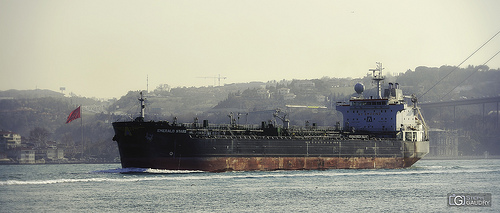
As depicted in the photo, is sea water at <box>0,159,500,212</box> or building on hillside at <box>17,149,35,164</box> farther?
building on hillside at <box>17,149,35,164</box>

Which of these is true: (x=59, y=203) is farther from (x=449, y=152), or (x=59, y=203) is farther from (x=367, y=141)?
(x=449, y=152)

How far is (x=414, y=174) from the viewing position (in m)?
71.2

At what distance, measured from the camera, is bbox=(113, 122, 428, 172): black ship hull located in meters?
64.4

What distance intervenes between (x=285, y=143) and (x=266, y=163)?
286 centimetres

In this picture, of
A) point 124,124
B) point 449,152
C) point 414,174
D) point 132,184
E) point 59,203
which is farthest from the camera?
point 449,152

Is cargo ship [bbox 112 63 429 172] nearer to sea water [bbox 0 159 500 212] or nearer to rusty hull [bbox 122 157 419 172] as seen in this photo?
rusty hull [bbox 122 157 419 172]

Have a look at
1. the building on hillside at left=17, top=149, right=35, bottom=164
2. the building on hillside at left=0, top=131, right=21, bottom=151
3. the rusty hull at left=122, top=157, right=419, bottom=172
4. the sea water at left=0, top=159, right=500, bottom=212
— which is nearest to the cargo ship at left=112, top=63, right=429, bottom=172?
the rusty hull at left=122, top=157, right=419, bottom=172

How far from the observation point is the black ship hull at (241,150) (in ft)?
211

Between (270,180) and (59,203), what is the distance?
1956 centimetres

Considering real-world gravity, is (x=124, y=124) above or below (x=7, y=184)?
above

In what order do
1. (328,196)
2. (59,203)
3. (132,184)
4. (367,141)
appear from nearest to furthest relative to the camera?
1. (59,203)
2. (328,196)
3. (132,184)
4. (367,141)

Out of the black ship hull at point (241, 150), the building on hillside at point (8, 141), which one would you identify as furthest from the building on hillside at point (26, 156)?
the black ship hull at point (241, 150)

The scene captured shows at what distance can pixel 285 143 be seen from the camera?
70.4 m

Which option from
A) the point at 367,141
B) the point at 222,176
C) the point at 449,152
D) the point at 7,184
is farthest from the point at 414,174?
the point at 449,152
